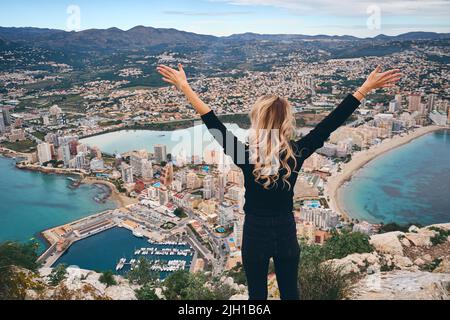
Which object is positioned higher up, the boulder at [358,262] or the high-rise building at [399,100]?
the high-rise building at [399,100]

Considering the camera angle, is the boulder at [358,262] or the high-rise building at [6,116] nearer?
the boulder at [358,262]

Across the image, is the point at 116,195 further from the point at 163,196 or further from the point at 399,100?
the point at 399,100

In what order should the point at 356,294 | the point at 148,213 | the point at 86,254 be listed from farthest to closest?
the point at 148,213
the point at 86,254
the point at 356,294

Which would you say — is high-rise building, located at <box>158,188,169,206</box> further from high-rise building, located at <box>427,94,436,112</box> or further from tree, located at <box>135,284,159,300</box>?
high-rise building, located at <box>427,94,436,112</box>

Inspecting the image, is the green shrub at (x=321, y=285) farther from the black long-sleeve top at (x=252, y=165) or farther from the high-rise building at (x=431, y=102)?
the high-rise building at (x=431, y=102)

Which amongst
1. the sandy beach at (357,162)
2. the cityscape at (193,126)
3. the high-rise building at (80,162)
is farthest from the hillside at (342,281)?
the high-rise building at (80,162)

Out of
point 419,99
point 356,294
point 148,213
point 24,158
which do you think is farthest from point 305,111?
point 356,294
